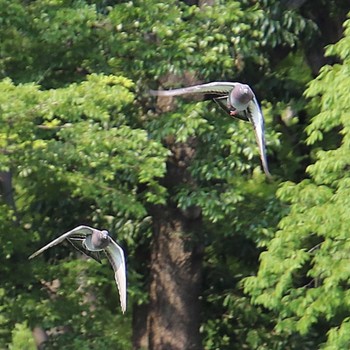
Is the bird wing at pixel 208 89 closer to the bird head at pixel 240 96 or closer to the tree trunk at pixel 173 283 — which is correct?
the bird head at pixel 240 96

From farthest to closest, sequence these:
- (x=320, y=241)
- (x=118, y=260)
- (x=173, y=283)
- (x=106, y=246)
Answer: (x=173, y=283), (x=320, y=241), (x=118, y=260), (x=106, y=246)

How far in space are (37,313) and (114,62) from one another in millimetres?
2786

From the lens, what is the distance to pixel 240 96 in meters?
8.48

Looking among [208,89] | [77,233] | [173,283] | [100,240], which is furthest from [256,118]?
[173,283]

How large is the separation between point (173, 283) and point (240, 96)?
547cm

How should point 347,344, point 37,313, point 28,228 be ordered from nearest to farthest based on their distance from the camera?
point 347,344, point 37,313, point 28,228

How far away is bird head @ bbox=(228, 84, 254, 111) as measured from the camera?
27.7 ft

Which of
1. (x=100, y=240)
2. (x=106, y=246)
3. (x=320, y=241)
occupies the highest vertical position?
(x=100, y=240)

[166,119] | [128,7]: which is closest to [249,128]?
[166,119]

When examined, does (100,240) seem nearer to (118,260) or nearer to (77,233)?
(118,260)

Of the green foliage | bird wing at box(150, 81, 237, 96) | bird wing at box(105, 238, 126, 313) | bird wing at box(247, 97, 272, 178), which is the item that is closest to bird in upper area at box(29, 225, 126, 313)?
bird wing at box(105, 238, 126, 313)

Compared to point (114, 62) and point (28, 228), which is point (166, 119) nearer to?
point (114, 62)

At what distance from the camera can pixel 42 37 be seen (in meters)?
11.2

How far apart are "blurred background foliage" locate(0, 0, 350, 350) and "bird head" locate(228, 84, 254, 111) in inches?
70.6
